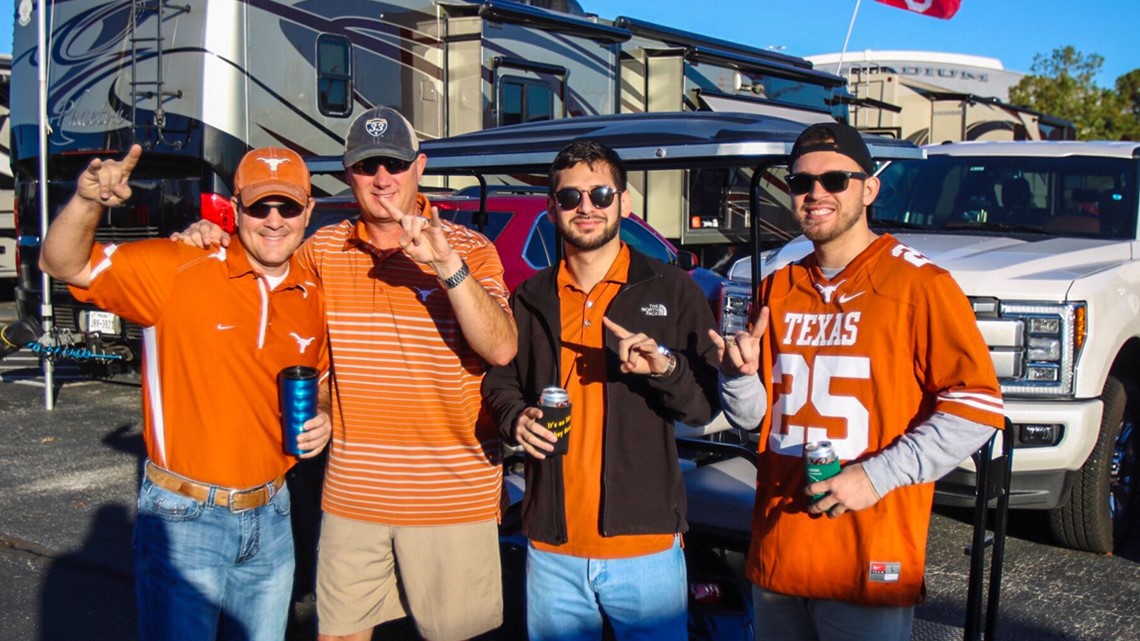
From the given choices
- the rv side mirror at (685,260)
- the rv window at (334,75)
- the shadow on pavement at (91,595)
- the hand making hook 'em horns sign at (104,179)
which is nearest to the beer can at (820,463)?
the hand making hook 'em horns sign at (104,179)

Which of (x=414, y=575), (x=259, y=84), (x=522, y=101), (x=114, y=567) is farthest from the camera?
(x=522, y=101)

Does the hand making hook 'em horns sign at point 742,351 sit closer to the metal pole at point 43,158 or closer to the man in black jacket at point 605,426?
the man in black jacket at point 605,426

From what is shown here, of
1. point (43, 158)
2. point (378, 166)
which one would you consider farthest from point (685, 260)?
point (378, 166)

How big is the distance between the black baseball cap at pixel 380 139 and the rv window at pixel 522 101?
8.12 metres

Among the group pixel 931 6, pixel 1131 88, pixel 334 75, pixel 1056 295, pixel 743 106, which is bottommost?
pixel 1056 295

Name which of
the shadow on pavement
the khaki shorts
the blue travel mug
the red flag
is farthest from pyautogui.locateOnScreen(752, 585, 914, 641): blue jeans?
the red flag

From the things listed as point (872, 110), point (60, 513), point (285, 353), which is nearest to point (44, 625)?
point (60, 513)

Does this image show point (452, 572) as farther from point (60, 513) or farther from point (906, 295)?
point (60, 513)

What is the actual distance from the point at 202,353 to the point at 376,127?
796 mm

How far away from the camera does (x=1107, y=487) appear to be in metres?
5.64

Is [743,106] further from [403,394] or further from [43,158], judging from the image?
[403,394]

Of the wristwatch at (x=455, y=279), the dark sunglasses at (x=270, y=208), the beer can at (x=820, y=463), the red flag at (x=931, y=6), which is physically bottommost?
the beer can at (x=820, y=463)

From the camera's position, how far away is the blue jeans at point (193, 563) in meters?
2.96

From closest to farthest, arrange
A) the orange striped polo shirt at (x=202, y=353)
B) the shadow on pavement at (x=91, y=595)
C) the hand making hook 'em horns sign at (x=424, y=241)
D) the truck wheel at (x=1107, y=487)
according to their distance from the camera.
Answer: the hand making hook 'em horns sign at (x=424, y=241) < the orange striped polo shirt at (x=202, y=353) < the shadow on pavement at (x=91, y=595) < the truck wheel at (x=1107, y=487)
